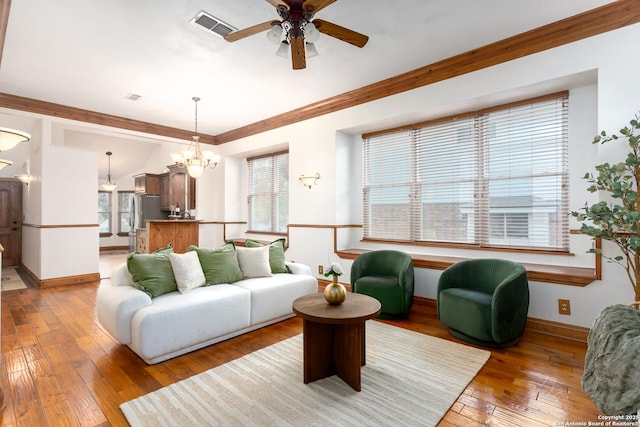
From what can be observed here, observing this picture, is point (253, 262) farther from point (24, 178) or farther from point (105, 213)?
point (105, 213)

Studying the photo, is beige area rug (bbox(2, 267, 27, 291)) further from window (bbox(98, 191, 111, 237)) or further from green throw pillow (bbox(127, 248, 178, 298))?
green throw pillow (bbox(127, 248, 178, 298))

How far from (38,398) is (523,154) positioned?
480 centimetres

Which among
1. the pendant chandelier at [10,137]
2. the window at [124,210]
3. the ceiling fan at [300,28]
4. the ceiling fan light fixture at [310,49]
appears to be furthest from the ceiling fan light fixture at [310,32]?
the window at [124,210]

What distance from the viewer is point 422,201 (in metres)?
4.38

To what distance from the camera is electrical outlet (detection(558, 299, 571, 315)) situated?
3000 mm

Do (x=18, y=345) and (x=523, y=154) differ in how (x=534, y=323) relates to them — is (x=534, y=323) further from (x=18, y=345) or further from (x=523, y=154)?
(x=18, y=345)

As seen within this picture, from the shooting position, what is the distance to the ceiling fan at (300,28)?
215 centimetres

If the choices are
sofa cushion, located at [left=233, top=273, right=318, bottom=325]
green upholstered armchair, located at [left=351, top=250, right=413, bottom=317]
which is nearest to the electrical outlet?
green upholstered armchair, located at [left=351, top=250, right=413, bottom=317]

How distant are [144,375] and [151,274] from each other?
0.86m

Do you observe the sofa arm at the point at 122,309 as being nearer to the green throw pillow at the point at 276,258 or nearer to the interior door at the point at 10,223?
the green throw pillow at the point at 276,258

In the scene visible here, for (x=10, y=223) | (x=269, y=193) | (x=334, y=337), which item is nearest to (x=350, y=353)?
(x=334, y=337)

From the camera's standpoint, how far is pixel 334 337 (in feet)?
7.84

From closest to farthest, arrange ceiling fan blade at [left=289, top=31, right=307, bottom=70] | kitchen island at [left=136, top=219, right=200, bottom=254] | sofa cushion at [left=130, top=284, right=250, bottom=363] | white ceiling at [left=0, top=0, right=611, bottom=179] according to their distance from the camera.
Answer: ceiling fan blade at [left=289, top=31, right=307, bottom=70]
sofa cushion at [left=130, top=284, right=250, bottom=363]
white ceiling at [left=0, top=0, right=611, bottom=179]
kitchen island at [left=136, top=219, right=200, bottom=254]

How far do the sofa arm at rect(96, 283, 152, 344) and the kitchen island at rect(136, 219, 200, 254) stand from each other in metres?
3.45
